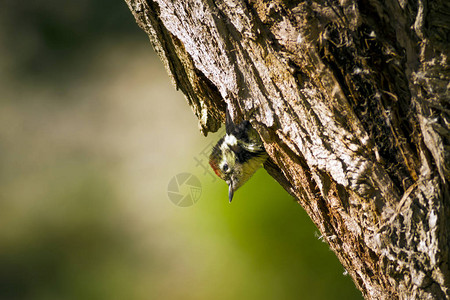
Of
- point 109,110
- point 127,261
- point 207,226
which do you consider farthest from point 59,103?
point 207,226

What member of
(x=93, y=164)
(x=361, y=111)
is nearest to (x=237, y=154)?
(x=361, y=111)

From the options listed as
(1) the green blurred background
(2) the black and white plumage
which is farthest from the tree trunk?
(1) the green blurred background

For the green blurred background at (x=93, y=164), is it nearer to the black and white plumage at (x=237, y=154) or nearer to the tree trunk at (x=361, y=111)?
the black and white plumage at (x=237, y=154)

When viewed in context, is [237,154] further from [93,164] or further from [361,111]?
[93,164]

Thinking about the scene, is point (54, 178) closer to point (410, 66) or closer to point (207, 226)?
point (207, 226)

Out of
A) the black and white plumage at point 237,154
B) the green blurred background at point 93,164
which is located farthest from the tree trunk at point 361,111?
the green blurred background at point 93,164

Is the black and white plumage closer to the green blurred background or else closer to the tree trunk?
the tree trunk

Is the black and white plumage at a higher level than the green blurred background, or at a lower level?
lower
